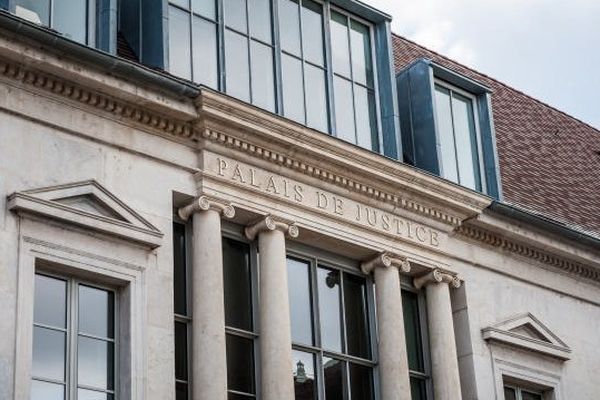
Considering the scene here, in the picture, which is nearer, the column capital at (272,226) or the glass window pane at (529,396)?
the column capital at (272,226)

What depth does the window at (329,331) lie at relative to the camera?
2195 centimetres

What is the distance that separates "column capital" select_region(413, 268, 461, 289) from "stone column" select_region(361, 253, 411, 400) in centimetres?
58

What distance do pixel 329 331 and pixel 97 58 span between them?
5.67 meters

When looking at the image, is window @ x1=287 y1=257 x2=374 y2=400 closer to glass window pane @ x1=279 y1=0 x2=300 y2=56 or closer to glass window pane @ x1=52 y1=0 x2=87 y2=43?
glass window pane @ x1=279 y1=0 x2=300 y2=56

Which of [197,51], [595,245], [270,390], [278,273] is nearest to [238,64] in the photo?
[197,51]

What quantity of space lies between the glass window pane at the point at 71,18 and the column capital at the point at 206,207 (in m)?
2.77

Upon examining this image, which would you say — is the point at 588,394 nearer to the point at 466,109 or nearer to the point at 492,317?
the point at 492,317

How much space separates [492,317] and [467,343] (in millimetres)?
866

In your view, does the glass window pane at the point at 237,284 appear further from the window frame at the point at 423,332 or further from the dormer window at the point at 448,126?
the dormer window at the point at 448,126

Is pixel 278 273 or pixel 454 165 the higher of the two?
pixel 454 165

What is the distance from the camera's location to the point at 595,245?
26.6 meters

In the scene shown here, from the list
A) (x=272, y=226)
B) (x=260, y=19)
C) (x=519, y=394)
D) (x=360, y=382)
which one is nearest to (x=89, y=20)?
(x=260, y=19)

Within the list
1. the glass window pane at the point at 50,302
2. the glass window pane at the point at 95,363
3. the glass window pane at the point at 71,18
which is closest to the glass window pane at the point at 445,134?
the glass window pane at the point at 71,18

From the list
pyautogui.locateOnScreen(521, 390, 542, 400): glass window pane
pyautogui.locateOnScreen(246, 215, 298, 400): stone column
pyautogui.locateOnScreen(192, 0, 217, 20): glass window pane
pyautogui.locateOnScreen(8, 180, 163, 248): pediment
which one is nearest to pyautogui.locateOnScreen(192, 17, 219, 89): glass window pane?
pyautogui.locateOnScreen(192, 0, 217, 20): glass window pane
